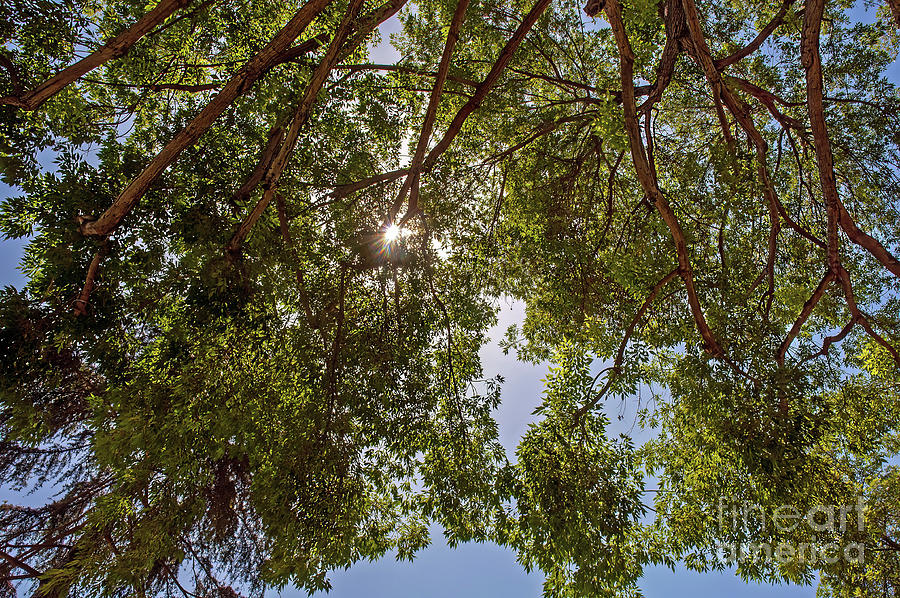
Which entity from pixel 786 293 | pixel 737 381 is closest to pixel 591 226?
pixel 786 293

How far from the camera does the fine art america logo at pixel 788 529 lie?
4461 mm

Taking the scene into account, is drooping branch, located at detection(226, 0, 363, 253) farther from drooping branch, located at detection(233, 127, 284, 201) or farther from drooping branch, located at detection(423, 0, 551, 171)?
drooping branch, located at detection(423, 0, 551, 171)

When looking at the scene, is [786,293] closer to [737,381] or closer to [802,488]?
[737,381]

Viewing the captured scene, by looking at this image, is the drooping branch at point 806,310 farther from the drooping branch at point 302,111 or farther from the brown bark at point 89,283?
the brown bark at point 89,283

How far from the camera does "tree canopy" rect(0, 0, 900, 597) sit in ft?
12.2

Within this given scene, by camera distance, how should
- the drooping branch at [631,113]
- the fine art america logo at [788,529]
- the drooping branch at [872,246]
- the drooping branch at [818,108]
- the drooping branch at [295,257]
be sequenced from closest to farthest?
1. the drooping branch at [818,108]
2. the drooping branch at [631,113]
3. the drooping branch at [872,246]
4. the fine art america logo at [788,529]
5. the drooping branch at [295,257]

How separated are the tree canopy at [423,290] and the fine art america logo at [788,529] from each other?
0.13 feet

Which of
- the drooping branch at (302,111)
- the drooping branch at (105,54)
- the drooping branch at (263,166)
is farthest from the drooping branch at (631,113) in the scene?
the drooping branch at (105,54)

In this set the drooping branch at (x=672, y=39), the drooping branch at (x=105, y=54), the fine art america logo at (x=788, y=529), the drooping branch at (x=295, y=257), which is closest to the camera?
the drooping branch at (x=105, y=54)

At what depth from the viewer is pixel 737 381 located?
4664 mm

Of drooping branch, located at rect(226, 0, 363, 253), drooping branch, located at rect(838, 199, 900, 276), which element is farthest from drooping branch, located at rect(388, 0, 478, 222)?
drooping branch, located at rect(838, 199, 900, 276)

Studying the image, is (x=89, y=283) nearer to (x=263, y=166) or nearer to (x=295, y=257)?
(x=263, y=166)

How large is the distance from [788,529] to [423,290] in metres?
4.70

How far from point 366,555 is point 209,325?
10.5 ft
